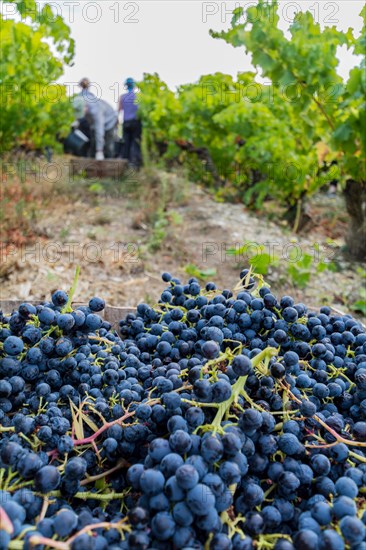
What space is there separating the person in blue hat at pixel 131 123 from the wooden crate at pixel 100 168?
1.86 metres

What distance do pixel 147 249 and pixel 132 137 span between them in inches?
292

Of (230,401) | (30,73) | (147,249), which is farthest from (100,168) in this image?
(230,401)

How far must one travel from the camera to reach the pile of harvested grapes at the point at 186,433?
0.66 meters

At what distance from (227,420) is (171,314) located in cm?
47

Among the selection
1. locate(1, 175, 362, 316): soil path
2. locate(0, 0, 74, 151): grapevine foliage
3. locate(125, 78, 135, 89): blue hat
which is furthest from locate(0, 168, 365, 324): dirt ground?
locate(125, 78, 135, 89): blue hat

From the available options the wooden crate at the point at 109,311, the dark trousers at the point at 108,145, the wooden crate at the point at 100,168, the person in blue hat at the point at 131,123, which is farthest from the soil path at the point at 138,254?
the dark trousers at the point at 108,145

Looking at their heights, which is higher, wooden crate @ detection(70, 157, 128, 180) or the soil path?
wooden crate @ detection(70, 157, 128, 180)

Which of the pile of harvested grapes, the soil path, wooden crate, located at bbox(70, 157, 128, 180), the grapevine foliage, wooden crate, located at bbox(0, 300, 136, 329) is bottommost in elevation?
the soil path

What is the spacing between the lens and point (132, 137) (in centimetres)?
1137

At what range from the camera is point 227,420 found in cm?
79

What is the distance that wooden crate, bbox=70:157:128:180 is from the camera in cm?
851

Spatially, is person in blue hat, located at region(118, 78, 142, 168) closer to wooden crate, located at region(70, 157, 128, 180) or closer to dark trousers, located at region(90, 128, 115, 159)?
dark trousers, located at region(90, 128, 115, 159)

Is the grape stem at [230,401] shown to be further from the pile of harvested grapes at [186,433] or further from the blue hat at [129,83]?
the blue hat at [129,83]

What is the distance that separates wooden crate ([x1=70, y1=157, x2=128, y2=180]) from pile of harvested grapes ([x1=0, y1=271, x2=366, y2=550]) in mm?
7709
